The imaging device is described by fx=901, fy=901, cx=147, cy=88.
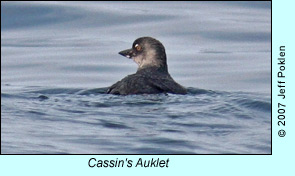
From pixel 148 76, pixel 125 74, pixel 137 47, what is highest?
pixel 137 47

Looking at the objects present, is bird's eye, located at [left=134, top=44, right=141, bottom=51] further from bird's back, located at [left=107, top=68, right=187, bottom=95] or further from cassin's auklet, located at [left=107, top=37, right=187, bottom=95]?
bird's back, located at [left=107, top=68, right=187, bottom=95]

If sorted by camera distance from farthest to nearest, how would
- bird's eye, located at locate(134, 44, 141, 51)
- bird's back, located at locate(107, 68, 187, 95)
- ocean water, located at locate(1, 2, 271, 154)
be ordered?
bird's eye, located at locate(134, 44, 141, 51)
bird's back, located at locate(107, 68, 187, 95)
ocean water, located at locate(1, 2, 271, 154)

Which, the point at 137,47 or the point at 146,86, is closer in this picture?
the point at 146,86

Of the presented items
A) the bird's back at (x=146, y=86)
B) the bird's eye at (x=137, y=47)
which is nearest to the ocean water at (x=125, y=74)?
the bird's back at (x=146, y=86)

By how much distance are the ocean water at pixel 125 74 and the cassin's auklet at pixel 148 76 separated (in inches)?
7.3

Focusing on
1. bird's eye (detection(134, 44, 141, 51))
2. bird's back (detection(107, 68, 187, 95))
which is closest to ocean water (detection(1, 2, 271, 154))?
bird's back (detection(107, 68, 187, 95))

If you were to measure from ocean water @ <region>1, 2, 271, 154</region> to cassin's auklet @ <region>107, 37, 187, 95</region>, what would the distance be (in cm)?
19

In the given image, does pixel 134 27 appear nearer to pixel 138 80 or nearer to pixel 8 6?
pixel 8 6

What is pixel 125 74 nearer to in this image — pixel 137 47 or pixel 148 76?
pixel 137 47

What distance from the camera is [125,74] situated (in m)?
16.2

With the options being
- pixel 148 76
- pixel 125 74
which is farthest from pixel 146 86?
pixel 125 74

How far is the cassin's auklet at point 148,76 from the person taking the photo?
458 inches

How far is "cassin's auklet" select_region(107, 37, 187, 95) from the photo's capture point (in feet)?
38.2

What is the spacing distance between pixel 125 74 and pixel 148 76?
407 centimetres
